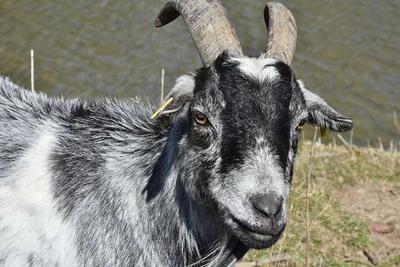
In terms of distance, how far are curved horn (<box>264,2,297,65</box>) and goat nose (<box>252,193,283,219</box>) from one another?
3.59 feet

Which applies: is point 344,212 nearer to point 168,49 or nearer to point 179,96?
point 179,96

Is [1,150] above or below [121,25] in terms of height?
above

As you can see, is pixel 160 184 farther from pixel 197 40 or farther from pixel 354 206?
pixel 354 206

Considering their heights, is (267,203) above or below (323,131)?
above

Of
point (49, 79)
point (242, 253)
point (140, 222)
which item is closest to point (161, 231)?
point (140, 222)

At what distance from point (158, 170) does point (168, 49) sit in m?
7.72

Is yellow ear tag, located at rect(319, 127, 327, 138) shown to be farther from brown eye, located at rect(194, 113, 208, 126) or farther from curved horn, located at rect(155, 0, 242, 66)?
brown eye, located at rect(194, 113, 208, 126)

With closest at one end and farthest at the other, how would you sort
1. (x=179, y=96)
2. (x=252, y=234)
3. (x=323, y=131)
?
(x=252, y=234)
(x=179, y=96)
(x=323, y=131)

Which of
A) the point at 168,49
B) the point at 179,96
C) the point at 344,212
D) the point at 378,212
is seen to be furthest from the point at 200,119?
the point at 168,49

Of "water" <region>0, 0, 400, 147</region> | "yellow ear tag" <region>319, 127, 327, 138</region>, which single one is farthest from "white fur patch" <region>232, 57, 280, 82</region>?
"water" <region>0, 0, 400, 147</region>

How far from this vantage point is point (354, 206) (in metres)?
7.48

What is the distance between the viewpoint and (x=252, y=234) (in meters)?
4.15

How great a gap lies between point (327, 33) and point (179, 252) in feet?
28.6

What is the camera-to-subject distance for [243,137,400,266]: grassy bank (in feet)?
21.9
